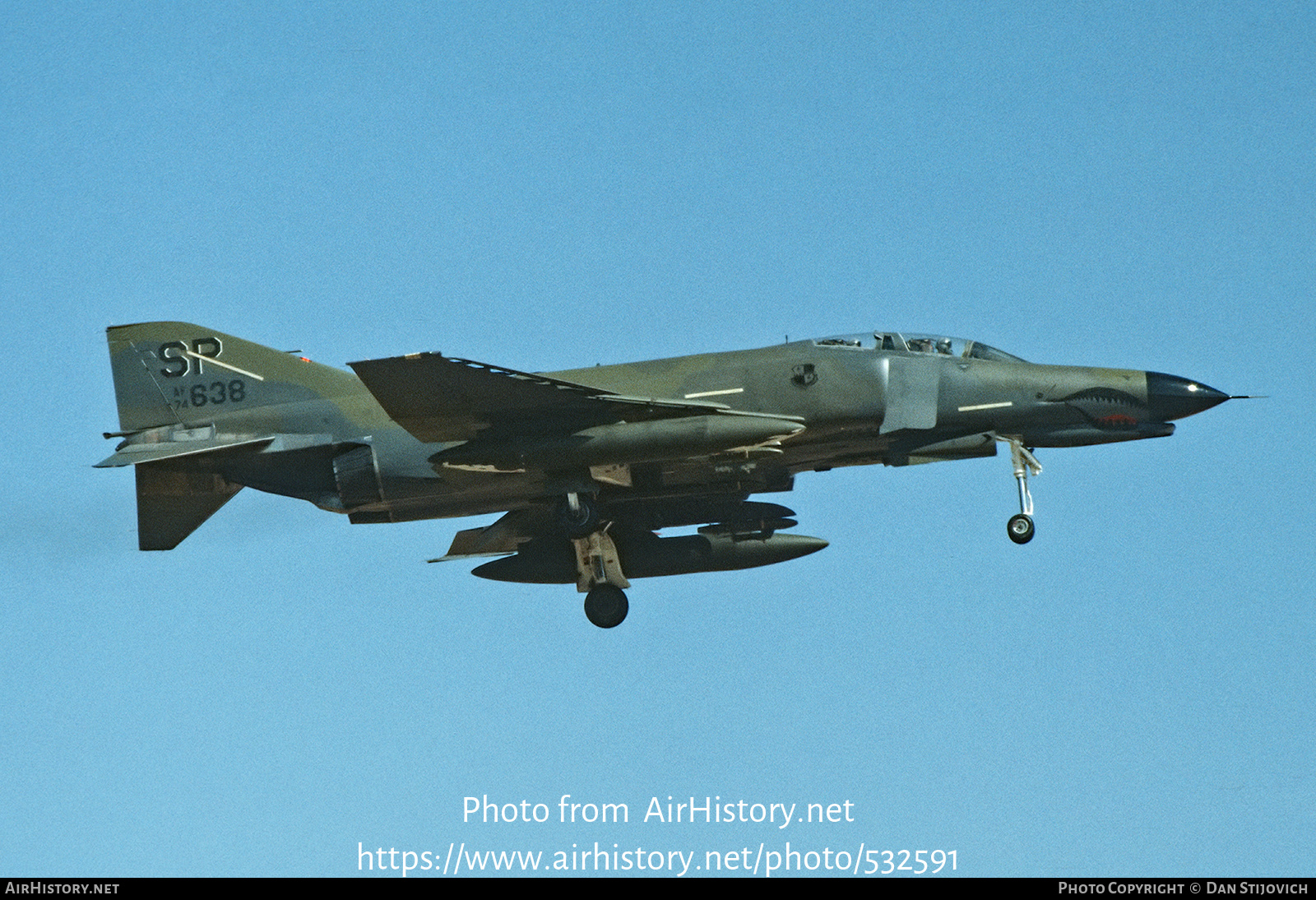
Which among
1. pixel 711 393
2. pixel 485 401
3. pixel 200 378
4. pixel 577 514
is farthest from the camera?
pixel 200 378

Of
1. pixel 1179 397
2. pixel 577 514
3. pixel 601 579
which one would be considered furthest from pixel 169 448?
pixel 1179 397

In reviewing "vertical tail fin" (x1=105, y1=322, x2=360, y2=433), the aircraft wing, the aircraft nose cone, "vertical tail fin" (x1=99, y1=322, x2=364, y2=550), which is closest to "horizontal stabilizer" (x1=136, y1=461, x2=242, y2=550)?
"vertical tail fin" (x1=99, y1=322, x2=364, y2=550)

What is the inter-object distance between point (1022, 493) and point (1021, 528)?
52cm

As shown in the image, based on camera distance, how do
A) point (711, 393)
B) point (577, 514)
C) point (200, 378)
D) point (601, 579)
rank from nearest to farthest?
point (711, 393), point (577, 514), point (200, 378), point (601, 579)

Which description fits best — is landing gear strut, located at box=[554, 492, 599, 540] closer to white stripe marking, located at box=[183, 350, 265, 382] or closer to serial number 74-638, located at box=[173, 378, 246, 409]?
white stripe marking, located at box=[183, 350, 265, 382]

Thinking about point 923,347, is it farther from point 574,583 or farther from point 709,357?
point 574,583

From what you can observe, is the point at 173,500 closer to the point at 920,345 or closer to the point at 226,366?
the point at 226,366

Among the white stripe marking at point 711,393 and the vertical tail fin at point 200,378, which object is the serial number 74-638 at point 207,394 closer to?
the vertical tail fin at point 200,378

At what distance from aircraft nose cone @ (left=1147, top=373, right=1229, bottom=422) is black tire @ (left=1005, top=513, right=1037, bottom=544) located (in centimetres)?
219

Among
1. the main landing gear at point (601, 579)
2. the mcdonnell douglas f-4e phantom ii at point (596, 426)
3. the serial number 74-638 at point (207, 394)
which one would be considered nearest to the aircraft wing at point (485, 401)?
the mcdonnell douglas f-4e phantom ii at point (596, 426)

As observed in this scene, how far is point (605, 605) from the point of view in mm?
24812

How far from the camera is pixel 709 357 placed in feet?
75.7

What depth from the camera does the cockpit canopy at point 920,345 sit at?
23.0 m

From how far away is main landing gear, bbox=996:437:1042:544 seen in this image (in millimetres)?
22953
